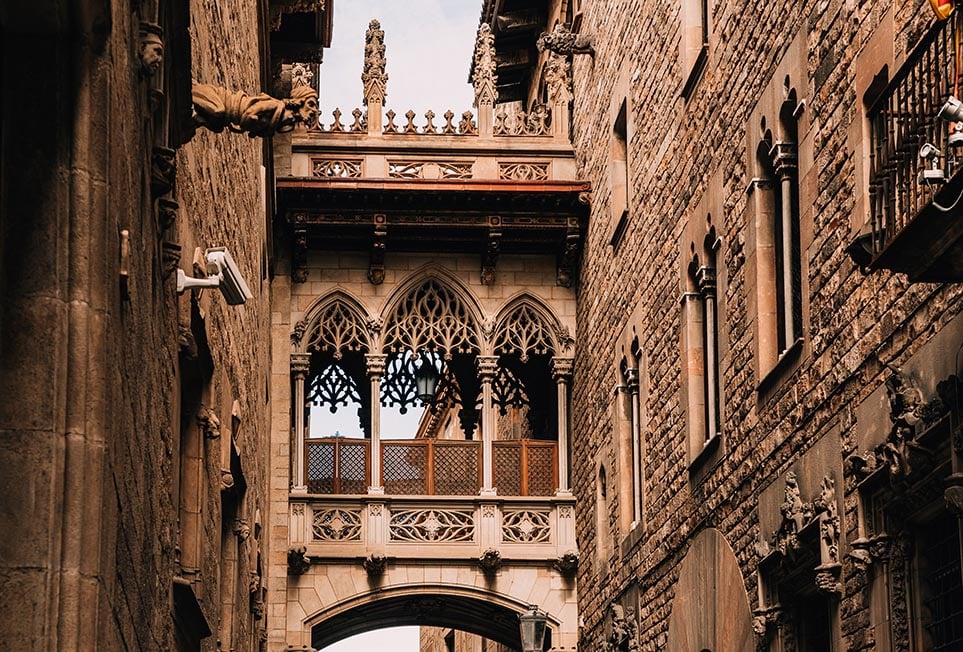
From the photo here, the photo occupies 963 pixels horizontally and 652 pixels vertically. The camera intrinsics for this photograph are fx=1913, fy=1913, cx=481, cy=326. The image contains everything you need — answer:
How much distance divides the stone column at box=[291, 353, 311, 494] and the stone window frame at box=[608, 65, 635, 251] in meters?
4.82

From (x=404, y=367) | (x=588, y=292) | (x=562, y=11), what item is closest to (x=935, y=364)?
(x=588, y=292)

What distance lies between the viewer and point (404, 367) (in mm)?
26641

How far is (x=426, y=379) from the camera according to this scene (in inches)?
1037

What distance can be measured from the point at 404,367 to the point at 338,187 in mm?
3019

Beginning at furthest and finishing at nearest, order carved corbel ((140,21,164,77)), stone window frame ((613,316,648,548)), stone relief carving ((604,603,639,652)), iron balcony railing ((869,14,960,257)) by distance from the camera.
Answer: stone relief carving ((604,603,639,652)) → stone window frame ((613,316,648,548)) → iron balcony railing ((869,14,960,257)) → carved corbel ((140,21,164,77))

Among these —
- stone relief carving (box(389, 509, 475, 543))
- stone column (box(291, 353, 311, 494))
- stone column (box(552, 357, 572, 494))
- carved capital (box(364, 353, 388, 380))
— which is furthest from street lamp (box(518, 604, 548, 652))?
carved capital (box(364, 353, 388, 380))

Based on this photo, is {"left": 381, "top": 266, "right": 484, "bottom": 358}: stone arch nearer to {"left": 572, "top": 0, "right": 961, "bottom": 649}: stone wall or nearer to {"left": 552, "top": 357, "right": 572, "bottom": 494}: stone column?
{"left": 552, "top": 357, "right": 572, "bottom": 494}: stone column

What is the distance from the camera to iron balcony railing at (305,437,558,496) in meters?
25.2

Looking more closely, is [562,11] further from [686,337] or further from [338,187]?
[686,337]

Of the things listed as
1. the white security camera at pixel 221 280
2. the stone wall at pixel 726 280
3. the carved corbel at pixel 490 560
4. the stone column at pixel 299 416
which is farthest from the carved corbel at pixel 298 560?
the white security camera at pixel 221 280

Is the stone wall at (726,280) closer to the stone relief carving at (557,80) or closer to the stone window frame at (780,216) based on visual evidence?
the stone window frame at (780,216)

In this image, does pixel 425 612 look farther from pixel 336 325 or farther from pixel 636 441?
pixel 636 441

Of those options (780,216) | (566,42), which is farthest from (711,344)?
(566,42)

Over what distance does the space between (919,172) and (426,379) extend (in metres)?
17.2
